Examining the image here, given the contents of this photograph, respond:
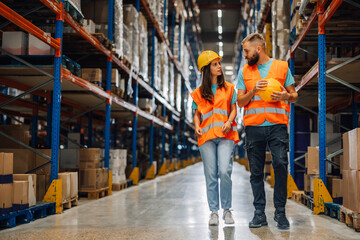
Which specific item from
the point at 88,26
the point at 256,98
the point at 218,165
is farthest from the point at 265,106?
the point at 88,26

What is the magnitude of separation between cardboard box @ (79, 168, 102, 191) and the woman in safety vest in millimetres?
3426

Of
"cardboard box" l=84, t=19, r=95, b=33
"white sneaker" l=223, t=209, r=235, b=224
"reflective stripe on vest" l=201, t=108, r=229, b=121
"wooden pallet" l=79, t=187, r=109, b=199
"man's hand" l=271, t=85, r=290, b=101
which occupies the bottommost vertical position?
"wooden pallet" l=79, t=187, r=109, b=199

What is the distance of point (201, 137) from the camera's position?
4016 millimetres

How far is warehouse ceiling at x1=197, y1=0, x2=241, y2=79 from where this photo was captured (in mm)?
25031

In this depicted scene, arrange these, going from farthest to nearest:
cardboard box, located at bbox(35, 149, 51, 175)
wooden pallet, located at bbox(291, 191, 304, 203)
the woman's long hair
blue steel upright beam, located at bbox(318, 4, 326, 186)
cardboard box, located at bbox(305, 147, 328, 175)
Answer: wooden pallet, located at bbox(291, 191, 304, 203) < cardboard box, located at bbox(305, 147, 328, 175) < cardboard box, located at bbox(35, 149, 51, 175) < blue steel upright beam, located at bbox(318, 4, 326, 186) < the woman's long hair

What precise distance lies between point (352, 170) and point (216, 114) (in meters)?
1.53

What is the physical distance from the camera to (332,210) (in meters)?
4.75

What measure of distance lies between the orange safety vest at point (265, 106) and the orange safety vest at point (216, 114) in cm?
23

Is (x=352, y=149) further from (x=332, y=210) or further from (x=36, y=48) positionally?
(x=36, y=48)

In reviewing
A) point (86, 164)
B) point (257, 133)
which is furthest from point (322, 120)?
point (86, 164)

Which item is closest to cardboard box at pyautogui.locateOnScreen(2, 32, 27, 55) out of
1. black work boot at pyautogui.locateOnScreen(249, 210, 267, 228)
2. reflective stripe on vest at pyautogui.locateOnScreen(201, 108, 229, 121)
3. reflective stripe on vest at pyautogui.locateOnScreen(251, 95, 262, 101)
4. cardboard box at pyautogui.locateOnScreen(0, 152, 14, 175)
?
cardboard box at pyautogui.locateOnScreen(0, 152, 14, 175)

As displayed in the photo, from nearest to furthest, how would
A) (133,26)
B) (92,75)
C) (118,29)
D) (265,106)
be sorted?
(265,106)
(92,75)
(118,29)
(133,26)

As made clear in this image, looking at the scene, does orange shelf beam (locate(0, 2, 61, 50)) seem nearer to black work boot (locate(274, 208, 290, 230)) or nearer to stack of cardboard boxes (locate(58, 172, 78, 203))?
stack of cardboard boxes (locate(58, 172, 78, 203))

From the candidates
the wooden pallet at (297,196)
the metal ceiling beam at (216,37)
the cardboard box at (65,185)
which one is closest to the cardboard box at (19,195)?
the cardboard box at (65,185)
